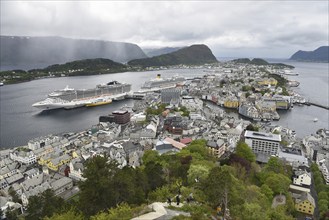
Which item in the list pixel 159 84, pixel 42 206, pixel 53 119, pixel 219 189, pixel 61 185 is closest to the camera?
pixel 219 189

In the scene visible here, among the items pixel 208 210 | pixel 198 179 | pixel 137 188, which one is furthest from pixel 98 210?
pixel 198 179

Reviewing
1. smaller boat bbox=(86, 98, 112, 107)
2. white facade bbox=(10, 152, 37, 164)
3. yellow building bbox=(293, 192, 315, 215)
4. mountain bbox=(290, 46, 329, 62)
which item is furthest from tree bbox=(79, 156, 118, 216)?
mountain bbox=(290, 46, 329, 62)

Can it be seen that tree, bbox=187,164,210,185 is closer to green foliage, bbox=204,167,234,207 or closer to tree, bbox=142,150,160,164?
green foliage, bbox=204,167,234,207

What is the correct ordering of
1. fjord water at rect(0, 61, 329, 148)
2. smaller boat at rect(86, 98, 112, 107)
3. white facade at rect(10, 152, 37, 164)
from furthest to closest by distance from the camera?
smaller boat at rect(86, 98, 112, 107) < fjord water at rect(0, 61, 329, 148) < white facade at rect(10, 152, 37, 164)

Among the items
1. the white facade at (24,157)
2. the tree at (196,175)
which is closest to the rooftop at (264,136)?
the tree at (196,175)

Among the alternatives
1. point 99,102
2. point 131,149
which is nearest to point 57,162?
point 131,149

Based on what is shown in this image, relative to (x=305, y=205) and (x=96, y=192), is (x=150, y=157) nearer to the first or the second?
(x=96, y=192)

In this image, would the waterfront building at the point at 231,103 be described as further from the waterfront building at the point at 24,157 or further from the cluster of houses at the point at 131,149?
the waterfront building at the point at 24,157
